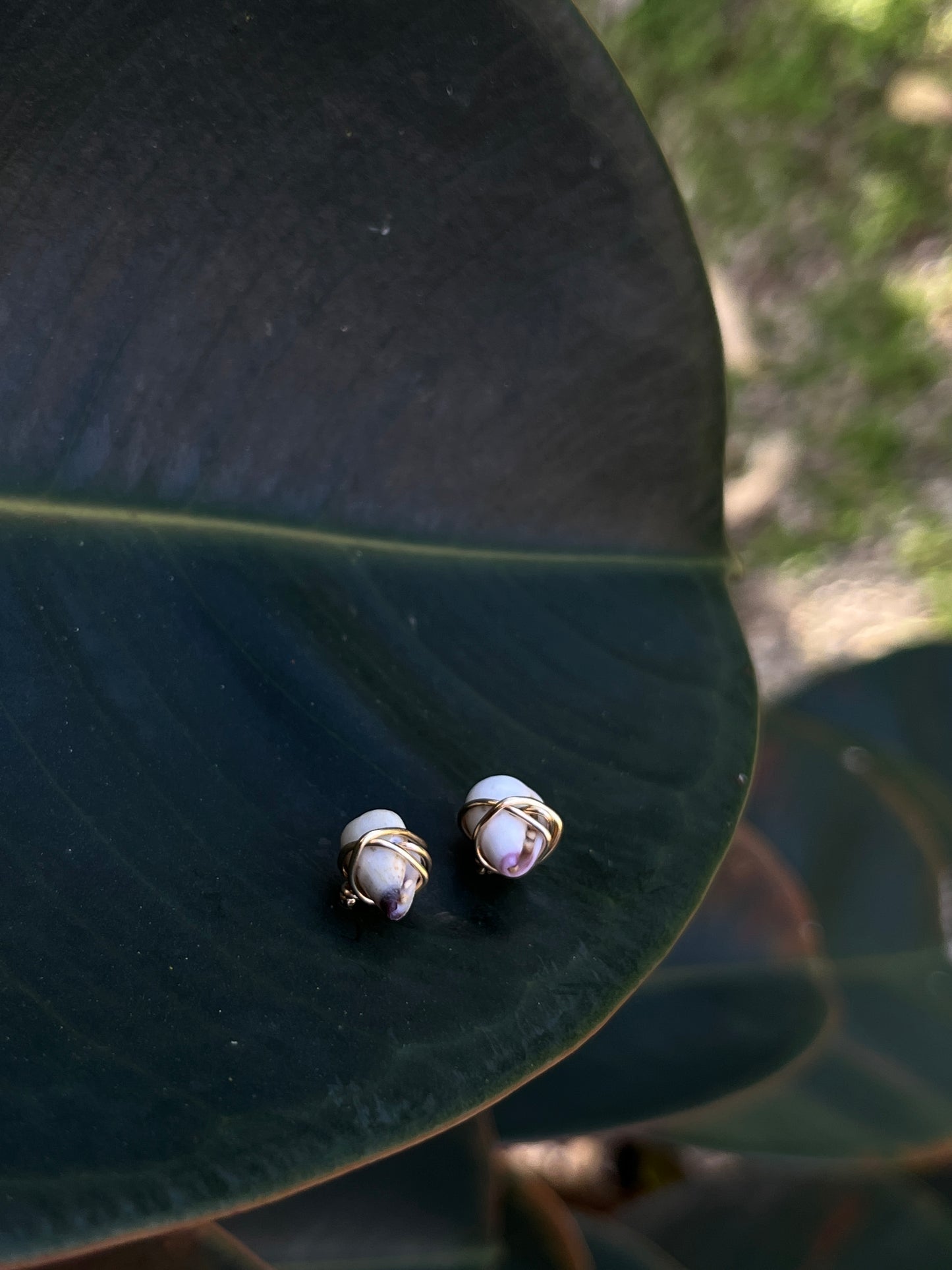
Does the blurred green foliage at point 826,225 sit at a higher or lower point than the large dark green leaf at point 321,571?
higher

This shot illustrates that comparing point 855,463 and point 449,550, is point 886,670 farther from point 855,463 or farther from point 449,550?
point 449,550

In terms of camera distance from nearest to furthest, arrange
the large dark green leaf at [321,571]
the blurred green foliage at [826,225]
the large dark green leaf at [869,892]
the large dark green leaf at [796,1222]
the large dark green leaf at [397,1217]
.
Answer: the large dark green leaf at [321,571], the large dark green leaf at [397,1217], the large dark green leaf at [869,892], the large dark green leaf at [796,1222], the blurred green foliage at [826,225]

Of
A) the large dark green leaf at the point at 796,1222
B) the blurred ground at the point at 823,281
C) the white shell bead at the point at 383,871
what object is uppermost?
the blurred ground at the point at 823,281

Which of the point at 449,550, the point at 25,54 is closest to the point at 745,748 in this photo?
the point at 449,550

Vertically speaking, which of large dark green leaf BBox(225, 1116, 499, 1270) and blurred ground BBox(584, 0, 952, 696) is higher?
blurred ground BBox(584, 0, 952, 696)

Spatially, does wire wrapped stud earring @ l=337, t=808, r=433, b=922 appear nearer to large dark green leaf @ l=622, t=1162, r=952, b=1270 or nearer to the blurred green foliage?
large dark green leaf @ l=622, t=1162, r=952, b=1270

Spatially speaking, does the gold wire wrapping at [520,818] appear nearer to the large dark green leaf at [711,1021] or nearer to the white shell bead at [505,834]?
the white shell bead at [505,834]

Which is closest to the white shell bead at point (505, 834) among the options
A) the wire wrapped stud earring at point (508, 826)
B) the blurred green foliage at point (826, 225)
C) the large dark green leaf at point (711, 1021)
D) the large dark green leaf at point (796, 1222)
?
the wire wrapped stud earring at point (508, 826)

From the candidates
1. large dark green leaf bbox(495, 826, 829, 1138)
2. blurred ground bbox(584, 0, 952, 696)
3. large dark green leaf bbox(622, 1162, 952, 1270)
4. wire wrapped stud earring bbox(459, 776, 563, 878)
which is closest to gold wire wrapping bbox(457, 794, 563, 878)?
wire wrapped stud earring bbox(459, 776, 563, 878)
